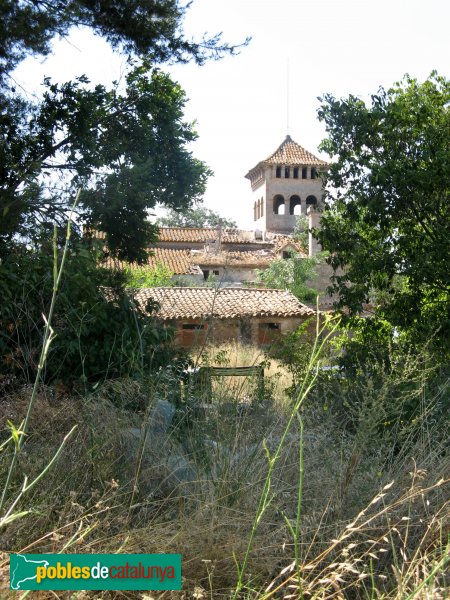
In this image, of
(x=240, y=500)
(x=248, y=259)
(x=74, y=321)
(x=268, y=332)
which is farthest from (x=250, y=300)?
(x=240, y=500)

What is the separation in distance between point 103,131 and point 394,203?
151 inches

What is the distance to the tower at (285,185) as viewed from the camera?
55844mm

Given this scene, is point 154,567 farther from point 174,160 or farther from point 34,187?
point 174,160

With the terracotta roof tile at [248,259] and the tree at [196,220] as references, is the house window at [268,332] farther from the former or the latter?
the tree at [196,220]

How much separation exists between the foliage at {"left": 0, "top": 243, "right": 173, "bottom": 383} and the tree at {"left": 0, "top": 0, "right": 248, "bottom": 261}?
108 centimetres

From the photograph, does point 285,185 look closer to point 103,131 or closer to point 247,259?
point 247,259

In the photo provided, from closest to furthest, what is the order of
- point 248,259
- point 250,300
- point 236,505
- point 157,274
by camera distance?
1. point 236,505
2. point 250,300
3. point 157,274
4. point 248,259

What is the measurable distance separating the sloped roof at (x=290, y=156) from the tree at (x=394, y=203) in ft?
156

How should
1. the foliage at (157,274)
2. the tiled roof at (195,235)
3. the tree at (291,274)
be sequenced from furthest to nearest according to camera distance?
the tiled roof at (195,235) → the tree at (291,274) → the foliage at (157,274)

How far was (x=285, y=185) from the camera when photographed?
56.9 metres

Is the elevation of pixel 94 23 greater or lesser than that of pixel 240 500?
greater

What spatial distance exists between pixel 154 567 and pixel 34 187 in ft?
20.8

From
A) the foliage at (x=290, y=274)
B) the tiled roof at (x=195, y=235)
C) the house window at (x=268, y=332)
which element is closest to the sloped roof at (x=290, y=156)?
the tiled roof at (x=195, y=235)

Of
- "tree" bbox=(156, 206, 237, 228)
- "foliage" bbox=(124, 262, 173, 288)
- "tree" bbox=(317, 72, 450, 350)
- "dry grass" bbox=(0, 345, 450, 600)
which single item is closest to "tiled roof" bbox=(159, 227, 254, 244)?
"foliage" bbox=(124, 262, 173, 288)
